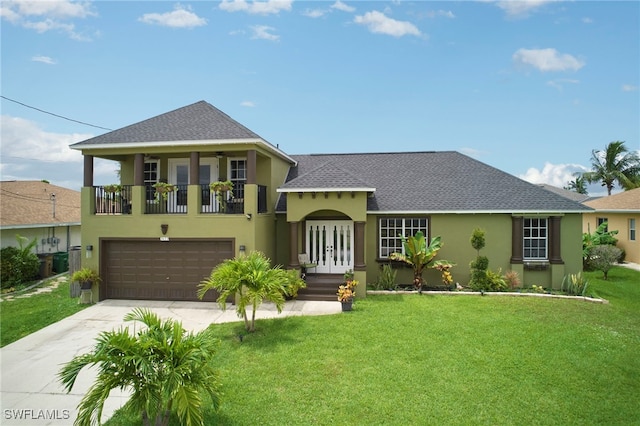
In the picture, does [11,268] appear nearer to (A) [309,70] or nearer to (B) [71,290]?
(B) [71,290]

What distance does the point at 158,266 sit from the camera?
1297cm

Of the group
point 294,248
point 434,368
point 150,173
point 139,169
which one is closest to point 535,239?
point 294,248

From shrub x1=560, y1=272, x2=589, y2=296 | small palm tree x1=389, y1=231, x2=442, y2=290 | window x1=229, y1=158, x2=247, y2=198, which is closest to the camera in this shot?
shrub x1=560, y1=272, x2=589, y2=296

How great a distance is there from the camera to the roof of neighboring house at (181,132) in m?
12.4

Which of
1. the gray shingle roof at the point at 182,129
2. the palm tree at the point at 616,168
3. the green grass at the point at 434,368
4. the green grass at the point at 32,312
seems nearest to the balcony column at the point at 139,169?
the gray shingle roof at the point at 182,129

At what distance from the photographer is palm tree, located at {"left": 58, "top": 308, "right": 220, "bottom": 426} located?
4539mm

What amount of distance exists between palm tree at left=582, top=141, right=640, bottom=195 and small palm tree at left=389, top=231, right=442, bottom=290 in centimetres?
3363

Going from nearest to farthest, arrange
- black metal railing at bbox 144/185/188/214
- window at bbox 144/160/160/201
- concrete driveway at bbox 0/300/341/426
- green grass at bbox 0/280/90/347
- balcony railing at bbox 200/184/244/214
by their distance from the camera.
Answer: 1. concrete driveway at bbox 0/300/341/426
2. green grass at bbox 0/280/90/347
3. balcony railing at bbox 200/184/244/214
4. black metal railing at bbox 144/185/188/214
5. window at bbox 144/160/160/201

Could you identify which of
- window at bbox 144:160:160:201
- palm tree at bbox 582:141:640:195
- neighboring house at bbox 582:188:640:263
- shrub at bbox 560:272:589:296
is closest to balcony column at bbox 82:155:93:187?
window at bbox 144:160:160:201

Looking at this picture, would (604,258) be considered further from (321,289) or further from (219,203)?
(219,203)

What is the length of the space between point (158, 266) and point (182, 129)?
5.14 meters

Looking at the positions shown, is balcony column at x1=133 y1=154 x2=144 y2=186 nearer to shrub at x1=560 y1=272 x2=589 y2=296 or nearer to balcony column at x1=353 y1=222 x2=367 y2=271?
balcony column at x1=353 y1=222 x2=367 y2=271

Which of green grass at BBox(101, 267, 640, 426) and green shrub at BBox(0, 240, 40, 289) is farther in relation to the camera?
green shrub at BBox(0, 240, 40, 289)

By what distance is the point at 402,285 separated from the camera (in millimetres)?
14258
